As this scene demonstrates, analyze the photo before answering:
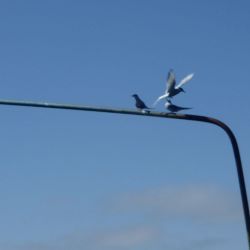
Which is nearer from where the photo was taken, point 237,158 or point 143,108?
point 237,158

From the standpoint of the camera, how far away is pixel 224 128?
10.2 meters

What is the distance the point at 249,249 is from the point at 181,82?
9.02 ft

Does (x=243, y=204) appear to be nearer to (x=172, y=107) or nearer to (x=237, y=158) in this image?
(x=237, y=158)

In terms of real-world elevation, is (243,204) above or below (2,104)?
below

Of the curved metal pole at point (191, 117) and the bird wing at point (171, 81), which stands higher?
the bird wing at point (171, 81)

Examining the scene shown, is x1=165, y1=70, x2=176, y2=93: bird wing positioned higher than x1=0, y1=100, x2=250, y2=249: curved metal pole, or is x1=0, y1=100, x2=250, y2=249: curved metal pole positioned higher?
x1=165, y1=70, x2=176, y2=93: bird wing

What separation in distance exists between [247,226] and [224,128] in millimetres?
1495

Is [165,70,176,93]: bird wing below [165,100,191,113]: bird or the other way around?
the other way around

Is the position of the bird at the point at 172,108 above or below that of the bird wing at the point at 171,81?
below

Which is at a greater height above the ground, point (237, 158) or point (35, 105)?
point (35, 105)

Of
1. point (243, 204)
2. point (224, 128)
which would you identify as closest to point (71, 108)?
point (224, 128)

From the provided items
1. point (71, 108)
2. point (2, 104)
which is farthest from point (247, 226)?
point (2, 104)

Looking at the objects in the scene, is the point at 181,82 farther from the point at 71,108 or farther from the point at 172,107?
the point at 71,108

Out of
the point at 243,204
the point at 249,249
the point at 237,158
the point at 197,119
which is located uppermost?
the point at 197,119
